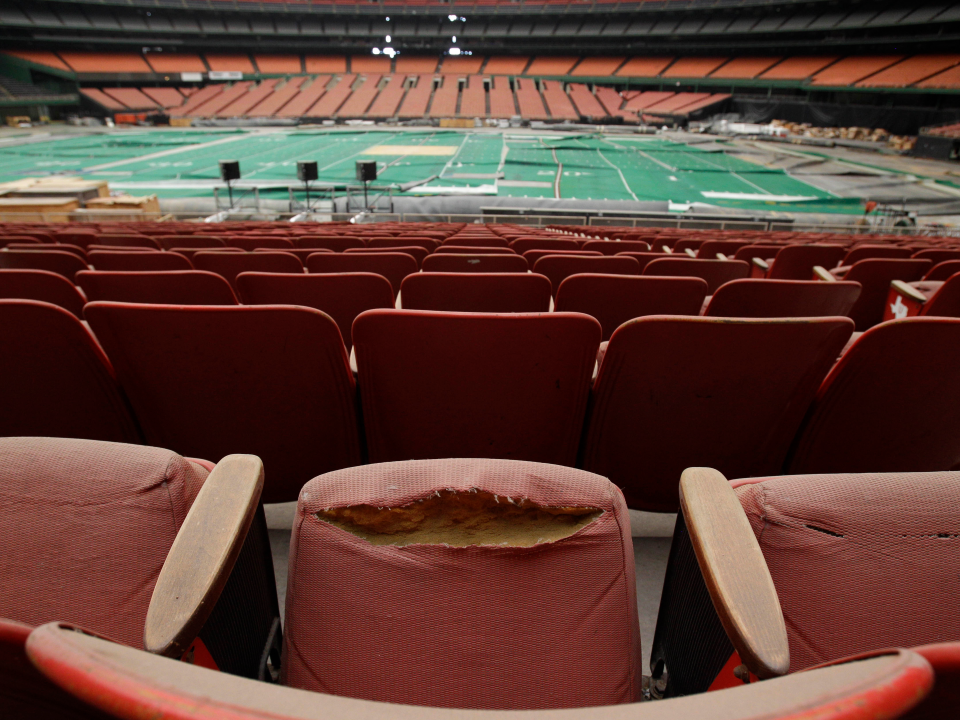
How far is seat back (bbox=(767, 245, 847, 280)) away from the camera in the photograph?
349 centimetres

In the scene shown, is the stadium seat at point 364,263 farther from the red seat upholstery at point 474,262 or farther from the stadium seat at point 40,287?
the stadium seat at point 40,287

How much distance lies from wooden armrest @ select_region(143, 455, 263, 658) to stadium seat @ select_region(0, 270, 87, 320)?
5.47ft

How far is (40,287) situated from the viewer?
1.94m

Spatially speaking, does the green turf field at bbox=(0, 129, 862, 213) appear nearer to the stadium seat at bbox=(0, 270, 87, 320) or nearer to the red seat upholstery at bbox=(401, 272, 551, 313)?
the stadium seat at bbox=(0, 270, 87, 320)

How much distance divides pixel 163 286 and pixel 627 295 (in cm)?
176

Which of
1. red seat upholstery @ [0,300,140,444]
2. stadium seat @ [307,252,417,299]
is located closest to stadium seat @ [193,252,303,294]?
stadium seat @ [307,252,417,299]

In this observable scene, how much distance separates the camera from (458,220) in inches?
399

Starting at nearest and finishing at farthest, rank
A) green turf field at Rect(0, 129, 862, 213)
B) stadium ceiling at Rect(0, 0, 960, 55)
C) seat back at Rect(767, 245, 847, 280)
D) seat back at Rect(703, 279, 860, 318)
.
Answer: seat back at Rect(703, 279, 860, 318) < seat back at Rect(767, 245, 847, 280) < green turf field at Rect(0, 129, 862, 213) < stadium ceiling at Rect(0, 0, 960, 55)

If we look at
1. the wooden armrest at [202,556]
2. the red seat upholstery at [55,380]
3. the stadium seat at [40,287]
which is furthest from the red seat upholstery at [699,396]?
the stadium seat at [40,287]

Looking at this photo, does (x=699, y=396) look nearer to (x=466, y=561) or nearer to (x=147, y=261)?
(x=466, y=561)

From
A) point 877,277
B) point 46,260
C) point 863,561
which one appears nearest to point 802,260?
point 877,277

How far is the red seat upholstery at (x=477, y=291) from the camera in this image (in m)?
1.90

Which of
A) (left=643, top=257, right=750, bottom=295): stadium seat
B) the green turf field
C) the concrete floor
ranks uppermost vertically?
the green turf field

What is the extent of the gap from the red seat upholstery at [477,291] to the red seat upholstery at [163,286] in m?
0.69
